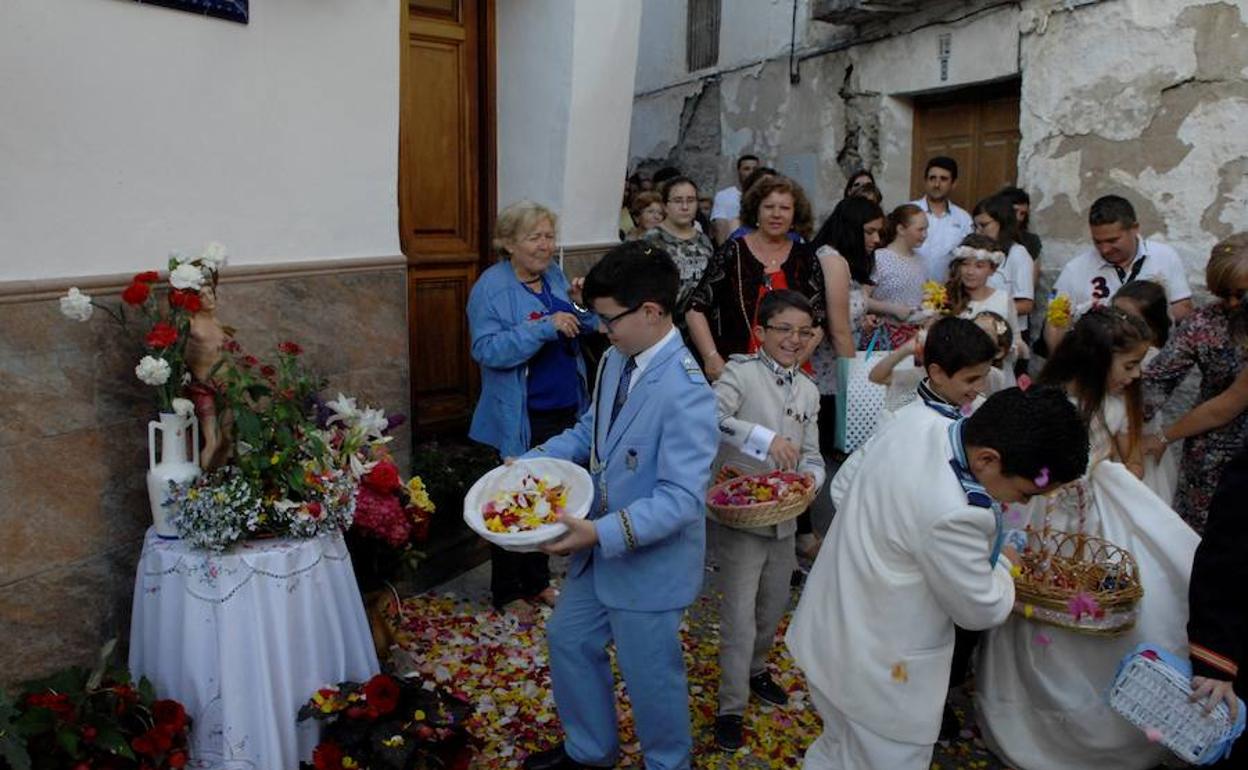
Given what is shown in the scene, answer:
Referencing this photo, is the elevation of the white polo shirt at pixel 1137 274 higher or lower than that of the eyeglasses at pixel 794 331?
higher


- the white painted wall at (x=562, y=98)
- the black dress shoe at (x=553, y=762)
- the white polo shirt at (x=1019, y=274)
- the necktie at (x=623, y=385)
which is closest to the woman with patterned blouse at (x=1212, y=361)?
the white polo shirt at (x=1019, y=274)

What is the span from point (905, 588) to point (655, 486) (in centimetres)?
75

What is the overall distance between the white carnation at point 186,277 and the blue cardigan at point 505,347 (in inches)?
53.6

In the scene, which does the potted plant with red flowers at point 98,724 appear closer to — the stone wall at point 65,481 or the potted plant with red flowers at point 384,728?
the stone wall at point 65,481

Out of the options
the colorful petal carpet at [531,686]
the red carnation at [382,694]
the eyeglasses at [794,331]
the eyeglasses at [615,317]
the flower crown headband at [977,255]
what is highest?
the flower crown headband at [977,255]

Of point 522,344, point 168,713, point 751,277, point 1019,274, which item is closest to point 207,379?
point 168,713

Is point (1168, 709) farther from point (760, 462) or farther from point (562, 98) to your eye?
point (562, 98)

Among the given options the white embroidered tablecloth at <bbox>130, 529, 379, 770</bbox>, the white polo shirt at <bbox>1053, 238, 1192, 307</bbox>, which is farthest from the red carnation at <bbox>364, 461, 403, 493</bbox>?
the white polo shirt at <bbox>1053, 238, 1192, 307</bbox>

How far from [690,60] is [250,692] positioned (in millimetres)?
9126

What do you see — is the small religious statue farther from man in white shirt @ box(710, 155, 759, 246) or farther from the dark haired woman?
man in white shirt @ box(710, 155, 759, 246)

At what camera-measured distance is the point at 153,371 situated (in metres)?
3.26

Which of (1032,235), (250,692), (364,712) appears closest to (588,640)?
(364,712)

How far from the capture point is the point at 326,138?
4379 mm

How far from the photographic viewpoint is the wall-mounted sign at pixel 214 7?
A: 12.0 feet
